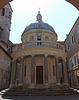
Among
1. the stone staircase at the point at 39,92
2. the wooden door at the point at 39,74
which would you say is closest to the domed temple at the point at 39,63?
the wooden door at the point at 39,74

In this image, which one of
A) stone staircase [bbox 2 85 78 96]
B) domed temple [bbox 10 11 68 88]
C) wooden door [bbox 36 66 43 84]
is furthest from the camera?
wooden door [bbox 36 66 43 84]

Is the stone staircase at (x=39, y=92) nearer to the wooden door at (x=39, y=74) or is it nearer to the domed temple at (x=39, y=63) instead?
the domed temple at (x=39, y=63)

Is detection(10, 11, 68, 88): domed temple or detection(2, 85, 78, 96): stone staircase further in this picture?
detection(10, 11, 68, 88): domed temple

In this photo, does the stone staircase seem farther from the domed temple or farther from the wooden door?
the wooden door

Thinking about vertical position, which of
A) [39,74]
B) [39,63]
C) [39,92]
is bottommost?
[39,92]

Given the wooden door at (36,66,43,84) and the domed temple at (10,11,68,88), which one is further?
the wooden door at (36,66,43,84)

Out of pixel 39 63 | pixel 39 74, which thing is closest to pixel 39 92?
pixel 39 74

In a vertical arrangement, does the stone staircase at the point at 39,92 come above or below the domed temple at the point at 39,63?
below

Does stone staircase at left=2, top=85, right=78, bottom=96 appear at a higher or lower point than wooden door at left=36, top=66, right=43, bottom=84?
lower

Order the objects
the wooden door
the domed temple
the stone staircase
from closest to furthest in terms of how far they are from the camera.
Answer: the stone staircase
the domed temple
the wooden door

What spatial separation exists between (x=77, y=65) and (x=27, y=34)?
12388mm

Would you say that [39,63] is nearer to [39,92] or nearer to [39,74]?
[39,74]

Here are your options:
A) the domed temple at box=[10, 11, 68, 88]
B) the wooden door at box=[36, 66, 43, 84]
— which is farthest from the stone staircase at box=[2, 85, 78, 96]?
the wooden door at box=[36, 66, 43, 84]

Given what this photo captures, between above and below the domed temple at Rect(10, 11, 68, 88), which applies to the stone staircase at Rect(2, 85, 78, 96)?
below
